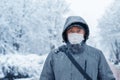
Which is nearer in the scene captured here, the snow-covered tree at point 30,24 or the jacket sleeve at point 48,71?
the jacket sleeve at point 48,71

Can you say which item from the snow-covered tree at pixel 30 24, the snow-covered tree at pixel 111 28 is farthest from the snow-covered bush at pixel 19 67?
the snow-covered tree at pixel 111 28

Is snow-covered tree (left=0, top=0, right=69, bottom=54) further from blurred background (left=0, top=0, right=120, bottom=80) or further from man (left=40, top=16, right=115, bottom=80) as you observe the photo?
man (left=40, top=16, right=115, bottom=80)

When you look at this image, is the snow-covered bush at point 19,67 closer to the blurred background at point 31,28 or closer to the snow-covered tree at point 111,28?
the blurred background at point 31,28

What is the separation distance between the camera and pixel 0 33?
3198cm

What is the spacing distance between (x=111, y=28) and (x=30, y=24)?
18.8m

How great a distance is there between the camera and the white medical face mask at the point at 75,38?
4078 mm

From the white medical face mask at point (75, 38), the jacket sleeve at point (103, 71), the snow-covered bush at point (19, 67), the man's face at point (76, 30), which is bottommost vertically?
the snow-covered bush at point (19, 67)

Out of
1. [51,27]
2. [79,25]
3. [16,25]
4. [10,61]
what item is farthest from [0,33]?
[79,25]

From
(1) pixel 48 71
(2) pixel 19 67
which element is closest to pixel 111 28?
(2) pixel 19 67

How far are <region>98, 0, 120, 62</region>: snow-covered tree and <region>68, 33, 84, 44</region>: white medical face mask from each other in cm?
4747

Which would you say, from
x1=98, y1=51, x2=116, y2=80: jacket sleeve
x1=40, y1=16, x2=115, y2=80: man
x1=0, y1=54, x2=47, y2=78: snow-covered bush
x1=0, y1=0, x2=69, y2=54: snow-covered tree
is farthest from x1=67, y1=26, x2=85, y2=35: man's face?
x1=0, y1=0, x2=69, y2=54: snow-covered tree

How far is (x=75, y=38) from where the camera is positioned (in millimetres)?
4074

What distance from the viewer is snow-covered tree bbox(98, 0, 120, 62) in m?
52.0

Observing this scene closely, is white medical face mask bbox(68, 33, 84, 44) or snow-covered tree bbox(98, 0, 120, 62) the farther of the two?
snow-covered tree bbox(98, 0, 120, 62)
